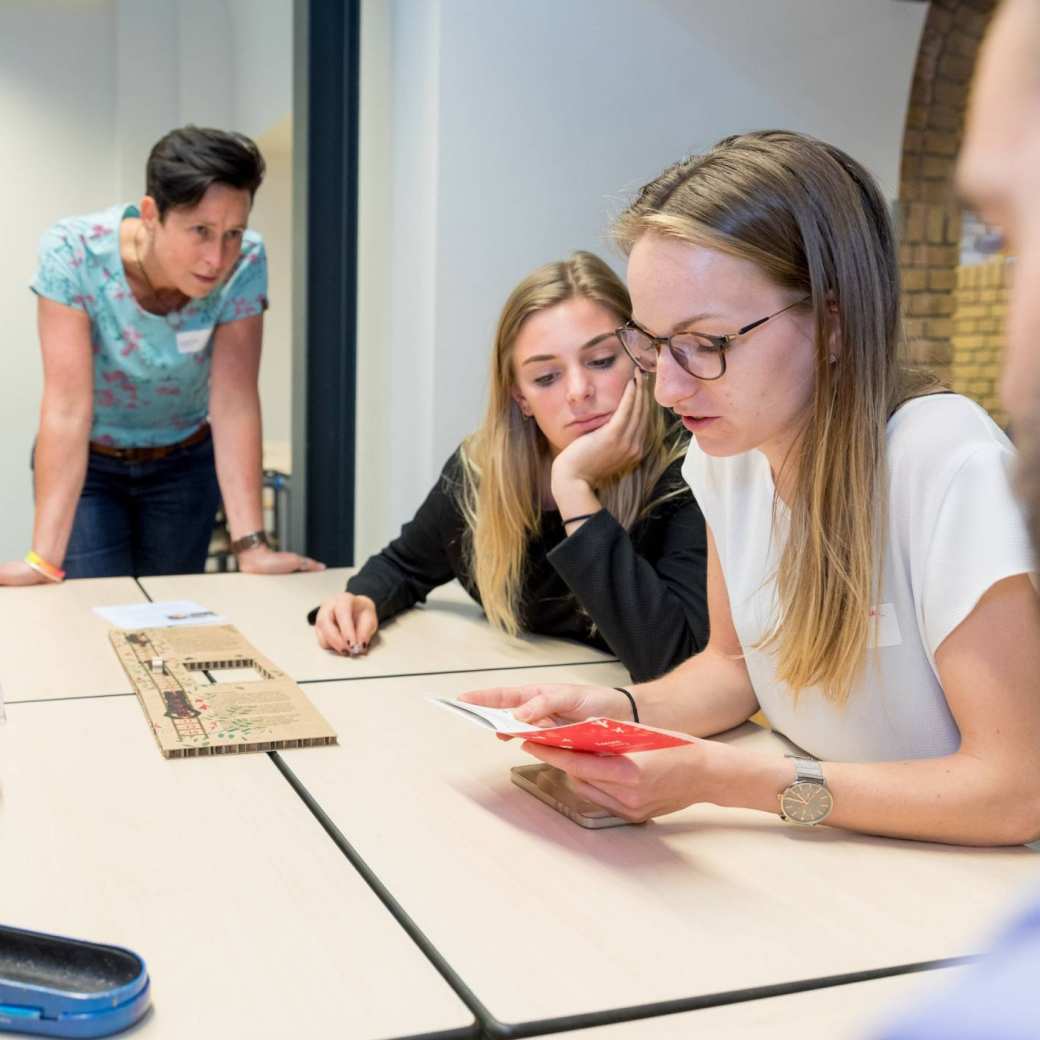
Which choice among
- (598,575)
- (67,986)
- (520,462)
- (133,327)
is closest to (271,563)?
(133,327)

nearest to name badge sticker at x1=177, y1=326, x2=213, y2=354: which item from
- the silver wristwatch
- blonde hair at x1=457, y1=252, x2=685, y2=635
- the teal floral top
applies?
the teal floral top

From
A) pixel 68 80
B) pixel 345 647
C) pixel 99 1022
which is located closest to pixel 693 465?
pixel 345 647

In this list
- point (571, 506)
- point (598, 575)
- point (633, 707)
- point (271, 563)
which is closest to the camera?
point (633, 707)

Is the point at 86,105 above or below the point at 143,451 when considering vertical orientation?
above

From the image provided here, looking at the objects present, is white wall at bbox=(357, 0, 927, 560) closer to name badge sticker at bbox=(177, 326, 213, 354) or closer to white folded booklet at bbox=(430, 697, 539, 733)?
name badge sticker at bbox=(177, 326, 213, 354)

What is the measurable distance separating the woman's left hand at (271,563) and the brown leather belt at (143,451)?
37 centimetres

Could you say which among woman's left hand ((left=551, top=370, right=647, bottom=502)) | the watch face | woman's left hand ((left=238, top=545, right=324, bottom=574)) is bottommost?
woman's left hand ((left=238, top=545, right=324, bottom=574))

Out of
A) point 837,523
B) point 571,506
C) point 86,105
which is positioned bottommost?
point 571,506

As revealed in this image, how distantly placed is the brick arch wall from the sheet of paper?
8.38ft

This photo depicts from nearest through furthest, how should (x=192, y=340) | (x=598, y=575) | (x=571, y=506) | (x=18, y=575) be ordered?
(x=598, y=575) → (x=571, y=506) → (x=18, y=575) → (x=192, y=340)

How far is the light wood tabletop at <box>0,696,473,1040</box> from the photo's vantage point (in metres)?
0.78

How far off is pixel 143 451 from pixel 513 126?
3.93 ft

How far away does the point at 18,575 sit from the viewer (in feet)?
7.34

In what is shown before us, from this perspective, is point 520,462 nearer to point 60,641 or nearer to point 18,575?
point 60,641
